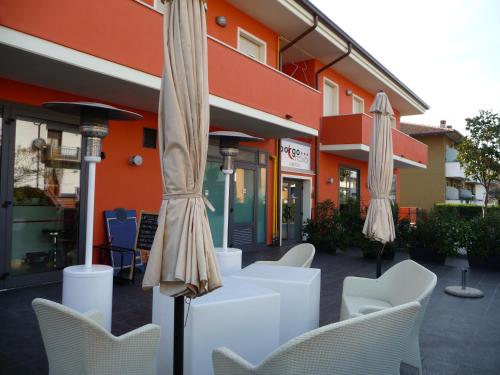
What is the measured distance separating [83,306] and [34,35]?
3.33 meters

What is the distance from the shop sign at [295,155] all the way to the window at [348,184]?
2.57 m

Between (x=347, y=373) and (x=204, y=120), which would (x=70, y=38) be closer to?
(x=204, y=120)

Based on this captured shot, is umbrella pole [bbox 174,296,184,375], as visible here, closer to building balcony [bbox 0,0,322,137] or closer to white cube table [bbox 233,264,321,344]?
white cube table [bbox 233,264,321,344]

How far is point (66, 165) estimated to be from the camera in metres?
6.62

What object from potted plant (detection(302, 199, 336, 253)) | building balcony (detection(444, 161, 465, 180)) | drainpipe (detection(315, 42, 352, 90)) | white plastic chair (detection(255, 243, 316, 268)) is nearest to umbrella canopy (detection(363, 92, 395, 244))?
white plastic chair (detection(255, 243, 316, 268))

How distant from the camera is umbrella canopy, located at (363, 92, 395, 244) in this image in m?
5.95

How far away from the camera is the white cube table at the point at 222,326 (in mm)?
2791

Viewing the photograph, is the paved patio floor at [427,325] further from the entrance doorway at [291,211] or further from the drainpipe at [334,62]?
the drainpipe at [334,62]

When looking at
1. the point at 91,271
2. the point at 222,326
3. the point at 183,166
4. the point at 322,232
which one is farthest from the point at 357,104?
the point at 183,166

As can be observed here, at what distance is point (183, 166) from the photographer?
2.33 m

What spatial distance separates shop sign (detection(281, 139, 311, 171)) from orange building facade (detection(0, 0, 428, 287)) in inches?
1.4

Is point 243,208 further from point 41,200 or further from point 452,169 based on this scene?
point 452,169

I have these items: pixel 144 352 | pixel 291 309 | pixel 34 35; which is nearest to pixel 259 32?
pixel 34 35

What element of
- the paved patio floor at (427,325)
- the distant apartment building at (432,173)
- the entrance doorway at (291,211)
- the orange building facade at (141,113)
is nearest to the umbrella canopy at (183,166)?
the paved patio floor at (427,325)
